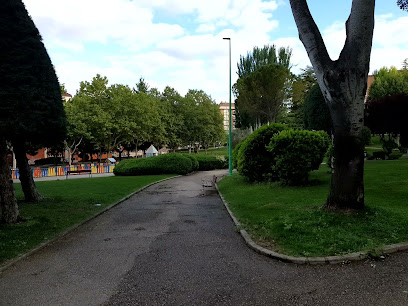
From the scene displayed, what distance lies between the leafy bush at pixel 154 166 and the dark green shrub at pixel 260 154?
40.1ft

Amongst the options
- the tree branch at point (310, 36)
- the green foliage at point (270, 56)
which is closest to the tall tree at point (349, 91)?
the tree branch at point (310, 36)

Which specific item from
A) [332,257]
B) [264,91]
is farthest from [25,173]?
[264,91]

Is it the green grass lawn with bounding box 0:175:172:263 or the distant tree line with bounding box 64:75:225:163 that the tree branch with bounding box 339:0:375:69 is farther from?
the distant tree line with bounding box 64:75:225:163

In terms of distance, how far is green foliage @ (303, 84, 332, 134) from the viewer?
20422 mm

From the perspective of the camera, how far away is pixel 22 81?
7.27 m

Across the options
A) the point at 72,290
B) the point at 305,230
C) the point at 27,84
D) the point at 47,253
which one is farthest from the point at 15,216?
the point at 305,230

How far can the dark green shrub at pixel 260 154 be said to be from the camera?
1384 centimetres

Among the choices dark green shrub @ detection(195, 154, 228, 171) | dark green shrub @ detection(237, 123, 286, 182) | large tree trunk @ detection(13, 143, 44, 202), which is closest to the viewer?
large tree trunk @ detection(13, 143, 44, 202)

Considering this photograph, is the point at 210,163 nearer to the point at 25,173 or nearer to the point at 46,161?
the point at 25,173

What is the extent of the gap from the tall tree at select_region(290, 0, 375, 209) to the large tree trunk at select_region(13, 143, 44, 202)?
9.36 meters

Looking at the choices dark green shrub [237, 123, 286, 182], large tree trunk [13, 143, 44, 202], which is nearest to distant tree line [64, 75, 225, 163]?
large tree trunk [13, 143, 44, 202]

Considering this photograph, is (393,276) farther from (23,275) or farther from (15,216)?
(15,216)

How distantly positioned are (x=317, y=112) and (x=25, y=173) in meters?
17.7

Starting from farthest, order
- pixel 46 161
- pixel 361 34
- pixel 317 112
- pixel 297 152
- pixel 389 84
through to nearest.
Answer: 1. pixel 46 161
2. pixel 389 84
3. pixel 317 112
4. pixel 297 152
5. pixel 361 34
